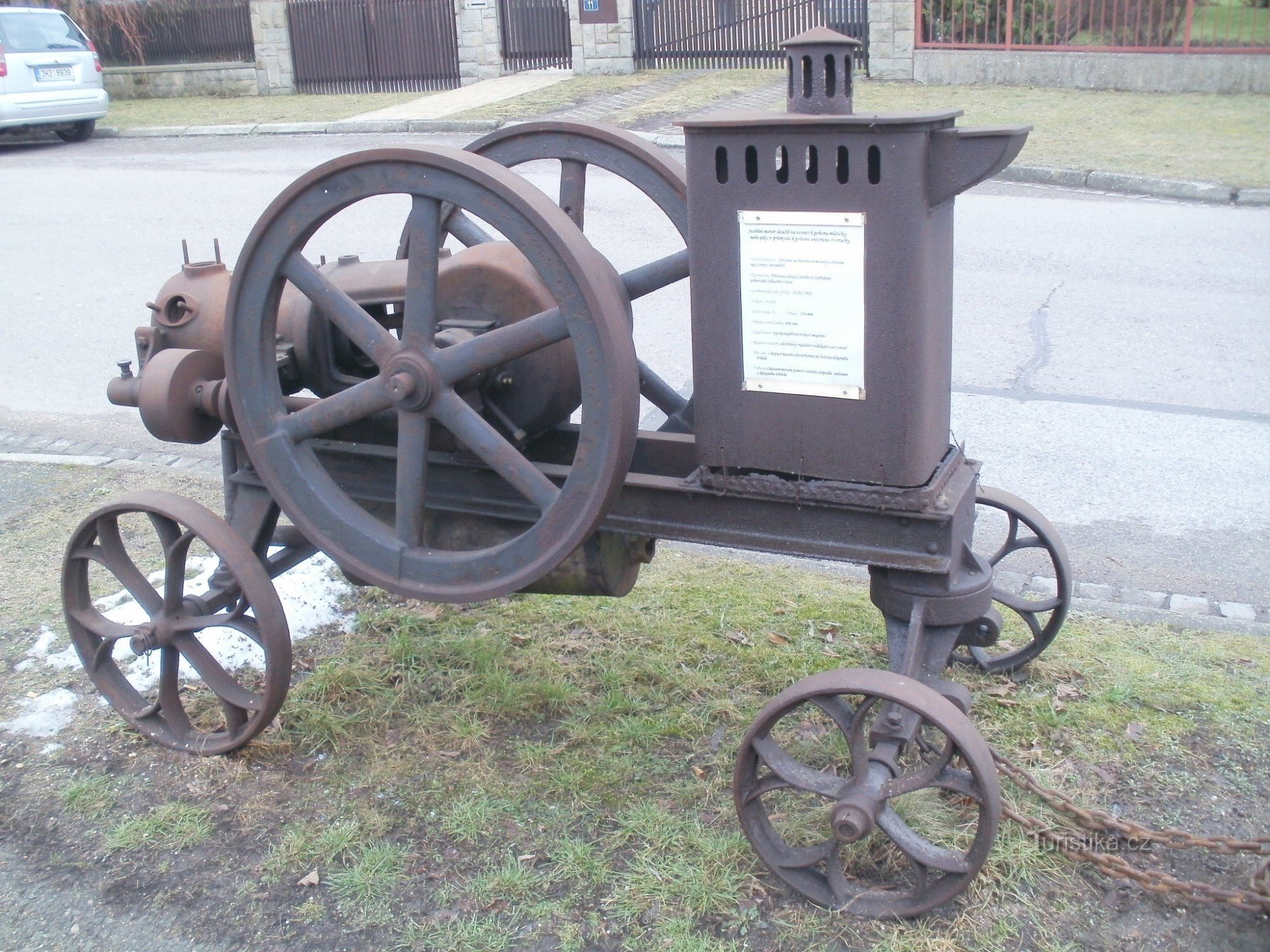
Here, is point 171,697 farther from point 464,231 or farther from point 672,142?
point 672,142

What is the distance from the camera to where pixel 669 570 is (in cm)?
400

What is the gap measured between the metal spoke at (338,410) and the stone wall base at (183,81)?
1678cm

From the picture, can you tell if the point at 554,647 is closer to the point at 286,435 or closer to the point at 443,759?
the point at 443,759

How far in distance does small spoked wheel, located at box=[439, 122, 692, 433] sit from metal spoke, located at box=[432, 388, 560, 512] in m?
0.67

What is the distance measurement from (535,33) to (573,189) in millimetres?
14998

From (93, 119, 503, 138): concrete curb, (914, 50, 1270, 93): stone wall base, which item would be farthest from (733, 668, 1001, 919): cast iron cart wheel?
(914, 50, 1270, 93): stone wall base

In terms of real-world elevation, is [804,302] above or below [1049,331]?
above

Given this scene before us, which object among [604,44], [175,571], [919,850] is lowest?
[919,850]

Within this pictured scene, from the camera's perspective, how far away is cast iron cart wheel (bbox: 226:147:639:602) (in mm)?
2371

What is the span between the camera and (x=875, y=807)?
93.4 inches

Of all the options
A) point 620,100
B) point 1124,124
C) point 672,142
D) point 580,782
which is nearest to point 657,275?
point 580,782

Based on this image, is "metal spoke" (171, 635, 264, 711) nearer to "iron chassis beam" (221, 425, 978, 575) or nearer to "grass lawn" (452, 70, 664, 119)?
"iron chassis beam" (221, 425, 978, 575)

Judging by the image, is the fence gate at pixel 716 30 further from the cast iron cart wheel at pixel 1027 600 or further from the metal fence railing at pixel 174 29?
the cast iron cart wheel at pixel 1027 600

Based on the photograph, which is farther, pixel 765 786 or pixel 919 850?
pixel 765 786
